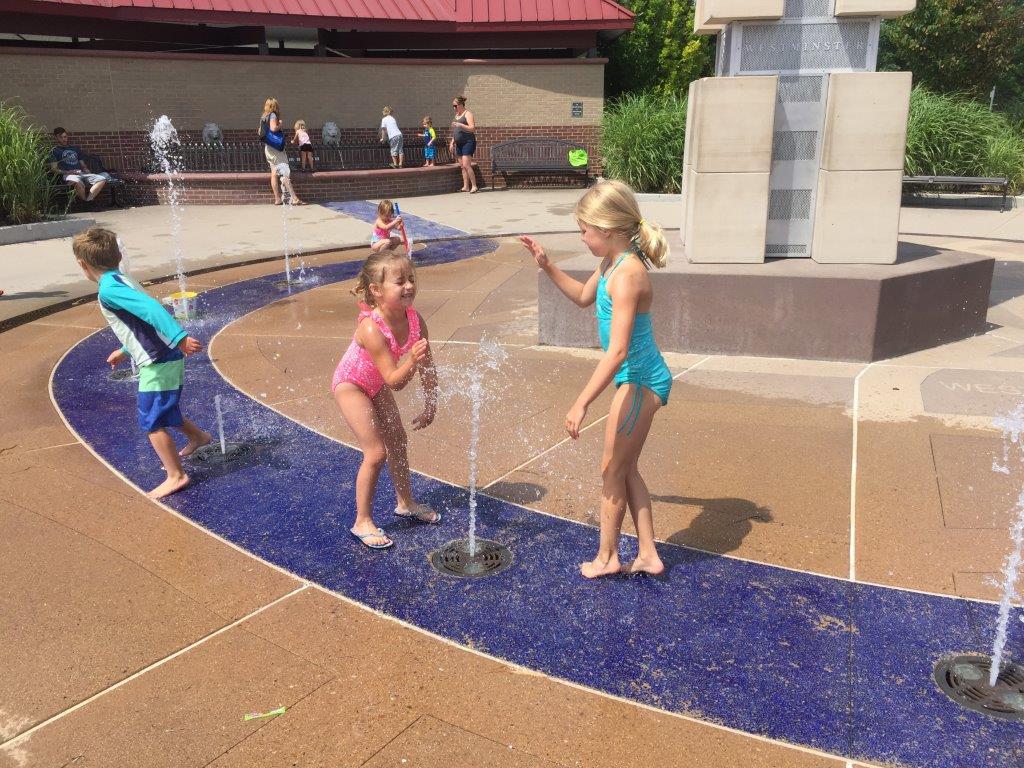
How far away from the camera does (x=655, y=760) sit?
272 cm

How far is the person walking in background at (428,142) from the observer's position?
20344 mm

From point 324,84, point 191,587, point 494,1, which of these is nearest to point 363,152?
point 324,84

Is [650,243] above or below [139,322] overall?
above

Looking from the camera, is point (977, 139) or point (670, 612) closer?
point (670, 612)

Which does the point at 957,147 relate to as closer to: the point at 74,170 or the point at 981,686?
the point at 981,686

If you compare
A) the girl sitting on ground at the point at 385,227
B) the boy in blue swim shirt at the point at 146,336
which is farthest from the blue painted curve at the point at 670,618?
the girl sitting on ground at the point at 385,227

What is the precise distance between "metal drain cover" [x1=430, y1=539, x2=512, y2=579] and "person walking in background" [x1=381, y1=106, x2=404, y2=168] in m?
17.0

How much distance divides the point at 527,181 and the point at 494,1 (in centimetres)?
499

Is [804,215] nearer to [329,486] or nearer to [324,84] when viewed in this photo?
[329,486]

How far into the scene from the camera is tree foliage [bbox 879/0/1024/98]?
26.8 metres

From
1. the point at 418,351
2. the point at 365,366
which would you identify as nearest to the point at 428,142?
the point at 365,366

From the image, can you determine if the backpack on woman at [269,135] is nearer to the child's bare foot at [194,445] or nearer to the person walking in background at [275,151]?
the person walking in background at [275,151]

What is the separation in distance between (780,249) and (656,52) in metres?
22.9

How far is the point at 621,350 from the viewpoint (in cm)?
327
